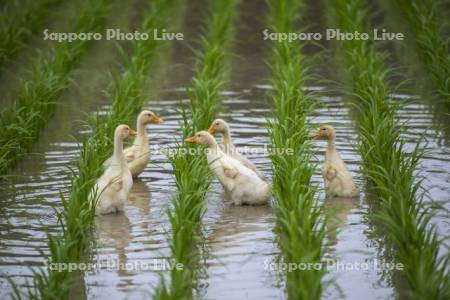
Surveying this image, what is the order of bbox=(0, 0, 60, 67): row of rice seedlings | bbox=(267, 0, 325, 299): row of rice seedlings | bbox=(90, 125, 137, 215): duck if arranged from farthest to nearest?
bbox=(0, 0, 60, 67): row of rice seedlings < bbox=(90, 125, 137, 215): duck < bbox=(267, 0, 325, 299): row of rice seedlings

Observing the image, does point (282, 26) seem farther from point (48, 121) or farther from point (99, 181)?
point (99, 181)

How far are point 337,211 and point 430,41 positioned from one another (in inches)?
177

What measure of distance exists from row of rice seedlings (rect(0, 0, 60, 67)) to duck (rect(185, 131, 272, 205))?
17.2 feet

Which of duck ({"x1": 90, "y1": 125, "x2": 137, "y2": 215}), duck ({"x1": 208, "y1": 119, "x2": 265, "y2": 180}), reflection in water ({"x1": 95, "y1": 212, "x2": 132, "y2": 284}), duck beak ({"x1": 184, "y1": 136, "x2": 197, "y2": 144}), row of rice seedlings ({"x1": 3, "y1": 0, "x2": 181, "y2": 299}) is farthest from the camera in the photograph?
duck ({"x1": 208, "y1": 119, "x2": 265, "y2": 180})

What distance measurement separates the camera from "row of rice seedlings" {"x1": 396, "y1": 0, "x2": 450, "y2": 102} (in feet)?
34.6

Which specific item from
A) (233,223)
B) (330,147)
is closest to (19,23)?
(330,147)

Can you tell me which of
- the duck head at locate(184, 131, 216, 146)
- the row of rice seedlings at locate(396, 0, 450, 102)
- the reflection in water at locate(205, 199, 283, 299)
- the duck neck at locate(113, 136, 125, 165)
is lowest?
the reflection in water at locate(205, 199, 283, 299)

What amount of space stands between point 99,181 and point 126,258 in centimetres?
121

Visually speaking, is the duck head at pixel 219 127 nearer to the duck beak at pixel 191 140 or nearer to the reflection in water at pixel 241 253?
the duck beak at pixel 191 140

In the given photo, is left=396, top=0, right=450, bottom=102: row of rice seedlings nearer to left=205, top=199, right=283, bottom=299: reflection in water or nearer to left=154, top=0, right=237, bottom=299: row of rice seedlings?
left=154, top=0, right=237, bottom=299: row of rice seedlings

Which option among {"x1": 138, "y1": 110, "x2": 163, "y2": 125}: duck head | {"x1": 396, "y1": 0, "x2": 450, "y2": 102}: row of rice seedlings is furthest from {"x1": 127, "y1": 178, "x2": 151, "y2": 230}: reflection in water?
{"x1": 396, "y1": 0, "x2": 450, "y2": 102}: row of rice seedlings

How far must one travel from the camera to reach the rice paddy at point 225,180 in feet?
20.2

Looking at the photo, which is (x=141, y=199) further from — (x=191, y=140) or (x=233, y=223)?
(x=233, y=223)

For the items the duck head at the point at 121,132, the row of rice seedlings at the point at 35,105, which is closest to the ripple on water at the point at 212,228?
the row of rice seedlings at the point at 35,105
